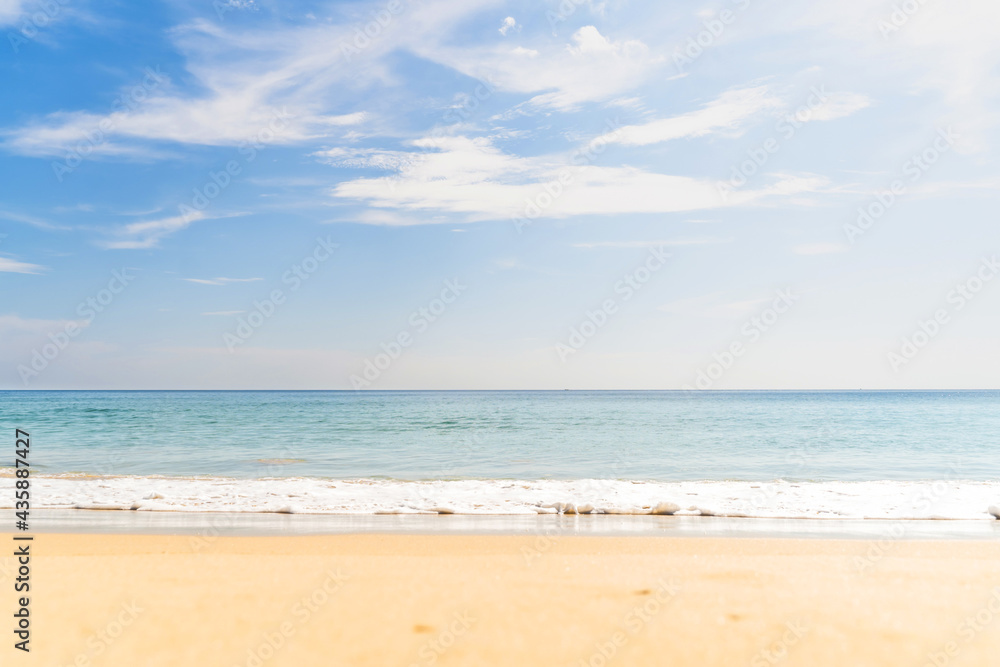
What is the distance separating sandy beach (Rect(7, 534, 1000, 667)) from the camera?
4500 mm

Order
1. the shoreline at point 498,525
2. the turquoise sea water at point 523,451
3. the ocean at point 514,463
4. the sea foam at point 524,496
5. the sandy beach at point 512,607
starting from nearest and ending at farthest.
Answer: the sandy beach at point 512,607 → the shoreline at point 498,525 → the sea foam at point 524,496 → the ocean at point 514,463 → the turquoise sea water at point 523,451

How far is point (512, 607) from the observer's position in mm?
5273

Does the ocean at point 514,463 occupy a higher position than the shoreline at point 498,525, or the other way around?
the shoreline at point 498,525

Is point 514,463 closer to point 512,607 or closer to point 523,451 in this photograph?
point 523,451

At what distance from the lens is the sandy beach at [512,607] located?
177 inches

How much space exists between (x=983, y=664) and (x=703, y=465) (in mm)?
14243

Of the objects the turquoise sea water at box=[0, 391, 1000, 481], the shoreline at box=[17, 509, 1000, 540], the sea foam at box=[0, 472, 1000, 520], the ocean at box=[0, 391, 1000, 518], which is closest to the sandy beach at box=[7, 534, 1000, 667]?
the shoreline at box=[17, 509, 1000, 540]

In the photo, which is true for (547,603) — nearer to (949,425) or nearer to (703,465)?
(703,465)

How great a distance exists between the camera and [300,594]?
5574 millimetres

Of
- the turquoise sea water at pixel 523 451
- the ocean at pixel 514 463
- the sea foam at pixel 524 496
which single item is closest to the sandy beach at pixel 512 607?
the sea foam at pixel 524 496

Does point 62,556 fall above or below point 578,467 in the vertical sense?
above

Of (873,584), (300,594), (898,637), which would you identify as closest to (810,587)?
(873,584)

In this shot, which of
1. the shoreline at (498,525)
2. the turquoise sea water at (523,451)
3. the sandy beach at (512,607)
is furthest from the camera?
the turquoise sea water at (523,451)

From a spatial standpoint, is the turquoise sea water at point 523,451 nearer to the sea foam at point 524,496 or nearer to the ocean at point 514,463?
the ocean at point 514,463
